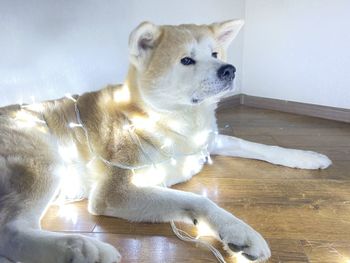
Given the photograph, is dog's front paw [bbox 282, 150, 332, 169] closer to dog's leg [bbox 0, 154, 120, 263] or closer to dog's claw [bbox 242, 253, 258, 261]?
dog's claw [bbox 242, 253, 258, 261]

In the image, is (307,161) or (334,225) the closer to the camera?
(334,225)

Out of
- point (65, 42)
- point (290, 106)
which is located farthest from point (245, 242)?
point (290, 106)

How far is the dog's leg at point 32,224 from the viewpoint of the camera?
764mm

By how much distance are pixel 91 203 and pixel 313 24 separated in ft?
5.34

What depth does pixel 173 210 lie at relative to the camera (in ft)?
3.10

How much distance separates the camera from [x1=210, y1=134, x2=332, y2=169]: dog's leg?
50.8 inches

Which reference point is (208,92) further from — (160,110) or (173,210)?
(173,210)

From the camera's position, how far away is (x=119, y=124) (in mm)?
1109

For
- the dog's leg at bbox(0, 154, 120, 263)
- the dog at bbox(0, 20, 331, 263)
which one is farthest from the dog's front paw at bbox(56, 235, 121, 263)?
the dog at bbox(0, 20, 331, 263)

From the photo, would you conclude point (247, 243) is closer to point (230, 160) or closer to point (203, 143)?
point (203, 143)

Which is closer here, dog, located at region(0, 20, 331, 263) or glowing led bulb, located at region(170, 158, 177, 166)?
dog, located at region(0, 20, 331, 263)

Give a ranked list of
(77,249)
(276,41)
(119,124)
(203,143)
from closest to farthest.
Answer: (77,249), (119,124), (203,143), (276,41)

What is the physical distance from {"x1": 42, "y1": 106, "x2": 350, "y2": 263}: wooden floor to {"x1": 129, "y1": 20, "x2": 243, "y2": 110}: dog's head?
32 cm

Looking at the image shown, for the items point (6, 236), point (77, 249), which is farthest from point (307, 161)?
point (6, 236)
